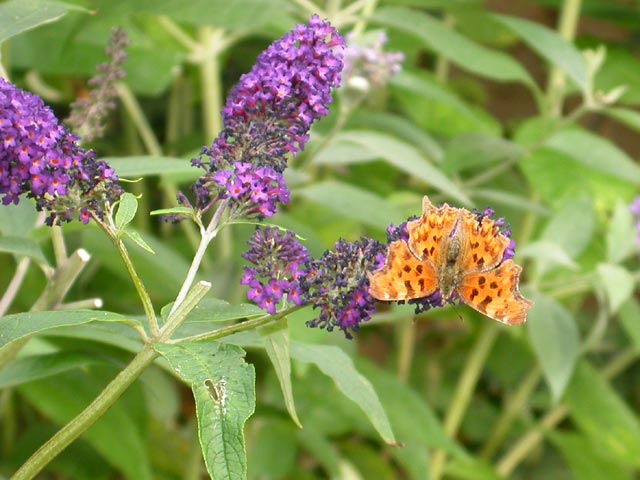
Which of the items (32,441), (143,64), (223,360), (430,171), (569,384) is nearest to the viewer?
(223,360)

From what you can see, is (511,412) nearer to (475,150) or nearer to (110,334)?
(475,150)

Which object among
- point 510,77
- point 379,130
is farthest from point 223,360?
point 379,130

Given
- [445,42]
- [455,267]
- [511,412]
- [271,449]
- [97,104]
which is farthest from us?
[511,412]

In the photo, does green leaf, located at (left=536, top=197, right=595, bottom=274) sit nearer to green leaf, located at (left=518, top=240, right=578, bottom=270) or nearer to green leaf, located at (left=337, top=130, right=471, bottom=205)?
green leaf, located at (left=518, top=240, right=578, bottom=270)

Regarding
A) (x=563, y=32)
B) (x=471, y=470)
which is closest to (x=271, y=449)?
(x=471, y=470)

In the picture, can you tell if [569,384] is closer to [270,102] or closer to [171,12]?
[171,12]
